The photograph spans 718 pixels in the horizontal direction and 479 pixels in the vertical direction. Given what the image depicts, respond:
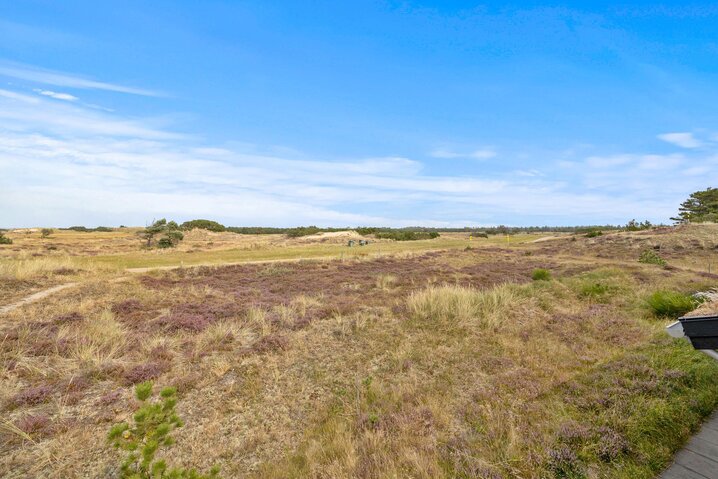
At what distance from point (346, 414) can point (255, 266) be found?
2862 centimetres

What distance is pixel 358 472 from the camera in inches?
→ 190

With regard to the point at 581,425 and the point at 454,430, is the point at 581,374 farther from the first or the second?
the point at 454,430

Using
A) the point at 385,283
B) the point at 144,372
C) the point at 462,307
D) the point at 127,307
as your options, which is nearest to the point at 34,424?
the point at 144,372

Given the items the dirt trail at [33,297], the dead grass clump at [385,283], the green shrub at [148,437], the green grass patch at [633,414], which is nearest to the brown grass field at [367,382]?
the green grass patch at [633,414]

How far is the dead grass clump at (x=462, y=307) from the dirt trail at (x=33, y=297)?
1692 centimetres

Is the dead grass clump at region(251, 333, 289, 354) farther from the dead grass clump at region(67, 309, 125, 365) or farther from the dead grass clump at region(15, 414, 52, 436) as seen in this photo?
the dead grass clump at region(15, 414, 52, 436)

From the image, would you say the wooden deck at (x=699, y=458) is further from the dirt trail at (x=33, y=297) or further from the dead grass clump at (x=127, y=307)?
the dirt trail at (x=33, y=297)

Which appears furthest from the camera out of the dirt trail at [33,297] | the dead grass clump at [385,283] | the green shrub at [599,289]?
the dead grass clump at [385,283]

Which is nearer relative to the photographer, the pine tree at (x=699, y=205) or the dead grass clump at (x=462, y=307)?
the dead grass clump at (x=462, y=307)

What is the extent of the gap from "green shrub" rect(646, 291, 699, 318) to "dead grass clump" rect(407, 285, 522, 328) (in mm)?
4635

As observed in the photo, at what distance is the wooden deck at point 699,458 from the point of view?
12.5ft

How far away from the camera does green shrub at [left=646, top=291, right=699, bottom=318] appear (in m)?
11.5

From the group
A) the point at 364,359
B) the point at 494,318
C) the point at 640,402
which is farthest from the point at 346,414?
the point at 494,318

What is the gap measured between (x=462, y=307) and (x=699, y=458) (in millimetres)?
9242
